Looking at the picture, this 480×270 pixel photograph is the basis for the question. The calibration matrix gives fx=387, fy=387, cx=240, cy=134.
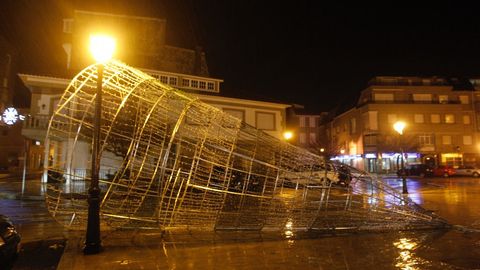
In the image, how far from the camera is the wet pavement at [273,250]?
21.8 feet

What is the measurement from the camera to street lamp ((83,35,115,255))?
282 inches

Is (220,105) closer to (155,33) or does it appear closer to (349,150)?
(155,33)

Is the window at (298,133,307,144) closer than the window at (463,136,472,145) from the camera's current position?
No

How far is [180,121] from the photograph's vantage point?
24.9 feet

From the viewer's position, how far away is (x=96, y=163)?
7.22 m

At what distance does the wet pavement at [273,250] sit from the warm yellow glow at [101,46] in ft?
12.2

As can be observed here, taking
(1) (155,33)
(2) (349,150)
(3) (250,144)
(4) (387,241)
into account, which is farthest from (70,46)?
(2) (349,150)

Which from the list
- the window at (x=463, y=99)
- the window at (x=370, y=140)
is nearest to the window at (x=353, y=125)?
the window at (x=370, y=140)

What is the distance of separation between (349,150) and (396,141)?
1105 centimetres

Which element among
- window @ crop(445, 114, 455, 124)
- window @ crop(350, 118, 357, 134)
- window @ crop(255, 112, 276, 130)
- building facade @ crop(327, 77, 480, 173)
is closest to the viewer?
window @ crop(255, 112, 276, 130)

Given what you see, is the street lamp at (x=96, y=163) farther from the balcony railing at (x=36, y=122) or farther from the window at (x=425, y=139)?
the window at (x=425, y=139)

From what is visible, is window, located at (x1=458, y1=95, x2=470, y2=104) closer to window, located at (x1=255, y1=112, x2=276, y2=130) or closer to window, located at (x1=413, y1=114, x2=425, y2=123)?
window, located at (x1=413, y1=114, x2=425, y2=123)

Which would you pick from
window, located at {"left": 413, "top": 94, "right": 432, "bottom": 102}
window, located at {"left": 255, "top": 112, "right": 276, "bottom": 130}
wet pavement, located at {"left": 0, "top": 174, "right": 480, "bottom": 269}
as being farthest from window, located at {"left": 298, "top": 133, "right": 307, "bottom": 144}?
wet pavement, located at {"left": 0, "top": 174, "right": 480, "bottom": 269}

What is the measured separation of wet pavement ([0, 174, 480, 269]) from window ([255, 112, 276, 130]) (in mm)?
25752
